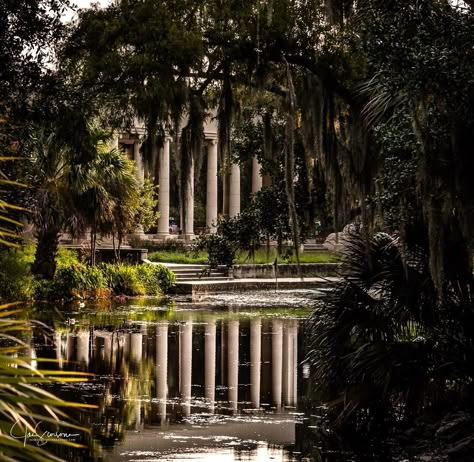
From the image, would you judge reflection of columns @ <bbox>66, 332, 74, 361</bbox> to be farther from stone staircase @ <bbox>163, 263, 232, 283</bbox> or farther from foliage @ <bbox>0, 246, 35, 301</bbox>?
stone staircase @ <bbox>163, 263, 232, 283</bbox>

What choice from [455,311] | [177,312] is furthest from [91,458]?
[177,312]

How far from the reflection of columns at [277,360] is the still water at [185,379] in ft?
0.08

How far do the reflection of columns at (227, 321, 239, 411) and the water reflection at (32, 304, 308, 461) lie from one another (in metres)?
0.03

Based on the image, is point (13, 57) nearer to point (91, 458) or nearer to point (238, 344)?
point (91, 458)

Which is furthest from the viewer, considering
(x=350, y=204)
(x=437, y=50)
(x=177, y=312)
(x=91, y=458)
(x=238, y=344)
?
(x=177, y=312)

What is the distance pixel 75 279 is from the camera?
3659 cm

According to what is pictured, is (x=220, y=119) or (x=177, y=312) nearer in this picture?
(x=220, y=119)

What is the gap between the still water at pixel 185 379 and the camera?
1390cm

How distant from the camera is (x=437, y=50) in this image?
37.9ft

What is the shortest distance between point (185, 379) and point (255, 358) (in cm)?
365

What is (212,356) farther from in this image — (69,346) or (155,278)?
(155,278)

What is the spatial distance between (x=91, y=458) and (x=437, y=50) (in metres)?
6.15

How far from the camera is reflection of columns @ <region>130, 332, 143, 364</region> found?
2266 centimetres

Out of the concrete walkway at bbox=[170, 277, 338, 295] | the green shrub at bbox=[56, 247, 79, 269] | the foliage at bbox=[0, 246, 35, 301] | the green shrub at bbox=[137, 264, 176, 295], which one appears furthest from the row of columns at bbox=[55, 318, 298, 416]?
the concrete walkway at bbox=[170, 277, 338, 295]
